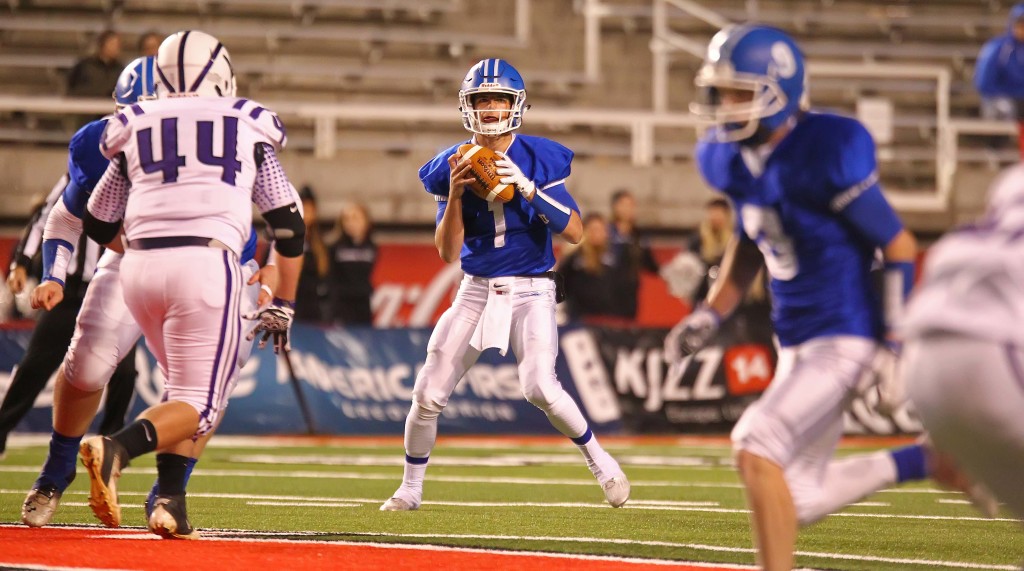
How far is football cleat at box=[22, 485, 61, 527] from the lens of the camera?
5.57 metres

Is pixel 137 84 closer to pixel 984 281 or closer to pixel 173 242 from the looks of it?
pixel 173 242

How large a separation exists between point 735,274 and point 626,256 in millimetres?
7471

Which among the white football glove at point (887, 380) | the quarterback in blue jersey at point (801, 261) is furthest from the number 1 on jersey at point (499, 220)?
the white football glove at point (887, 380)

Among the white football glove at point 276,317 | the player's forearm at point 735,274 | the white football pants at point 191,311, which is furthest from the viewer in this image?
the white football glove at point 276,317

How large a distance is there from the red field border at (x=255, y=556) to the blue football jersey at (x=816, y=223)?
3.23 ft

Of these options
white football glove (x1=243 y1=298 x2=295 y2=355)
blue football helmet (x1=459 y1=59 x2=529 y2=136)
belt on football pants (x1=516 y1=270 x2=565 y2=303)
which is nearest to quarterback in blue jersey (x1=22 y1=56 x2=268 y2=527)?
white football glove (x1=243 y1=298 x2=295 y2=355)

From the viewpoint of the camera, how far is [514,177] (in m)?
6.18

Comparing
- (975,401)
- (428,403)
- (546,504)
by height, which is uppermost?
(975,401)

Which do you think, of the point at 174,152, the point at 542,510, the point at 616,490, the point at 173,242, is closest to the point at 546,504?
the point at 542,510

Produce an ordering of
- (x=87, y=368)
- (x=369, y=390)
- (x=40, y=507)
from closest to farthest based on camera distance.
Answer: (x=87, y=368)
(x=40, y=507)
(x=369, y=390)

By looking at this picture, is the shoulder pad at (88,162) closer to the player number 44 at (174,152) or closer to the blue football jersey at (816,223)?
the player number 44 at (174,152)

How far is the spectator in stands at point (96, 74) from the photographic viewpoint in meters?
12.1

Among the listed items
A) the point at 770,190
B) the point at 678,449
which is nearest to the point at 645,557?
the point at 770,190

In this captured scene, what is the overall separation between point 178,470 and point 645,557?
157cm
